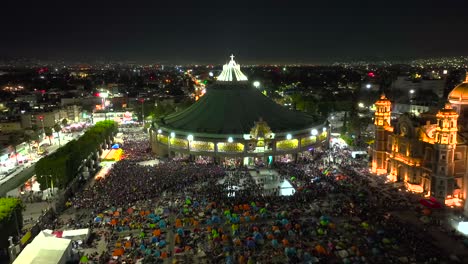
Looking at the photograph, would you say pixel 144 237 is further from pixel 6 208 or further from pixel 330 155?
pixel 330 155

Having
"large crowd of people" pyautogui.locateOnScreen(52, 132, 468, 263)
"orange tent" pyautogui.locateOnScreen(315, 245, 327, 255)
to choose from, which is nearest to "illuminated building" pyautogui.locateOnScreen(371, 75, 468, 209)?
"large crowd of people" pyautogui.locateOnScreen(52, 132, 468, 263)

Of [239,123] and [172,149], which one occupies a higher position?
[239,123]

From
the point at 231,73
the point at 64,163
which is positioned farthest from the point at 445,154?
the point at 64,163

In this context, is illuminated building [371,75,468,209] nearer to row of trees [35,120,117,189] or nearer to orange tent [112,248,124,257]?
orange tent [112,248,124,257]

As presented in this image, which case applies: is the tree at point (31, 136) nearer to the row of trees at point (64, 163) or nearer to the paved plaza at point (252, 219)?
the row of trees at point (64, 163)

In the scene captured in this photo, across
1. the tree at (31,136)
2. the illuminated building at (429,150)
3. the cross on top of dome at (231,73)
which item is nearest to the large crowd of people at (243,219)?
the illuminated building at (429,150)

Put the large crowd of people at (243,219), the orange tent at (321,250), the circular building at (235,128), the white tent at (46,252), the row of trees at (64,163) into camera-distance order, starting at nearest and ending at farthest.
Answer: the white tent at (46,252)
the orange tent at (321,250)
the large crowd of people at (243,219)
the row of trees at (64,163)
the circular building at (235,128)

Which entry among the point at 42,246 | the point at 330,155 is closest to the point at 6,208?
the point at 42,246
